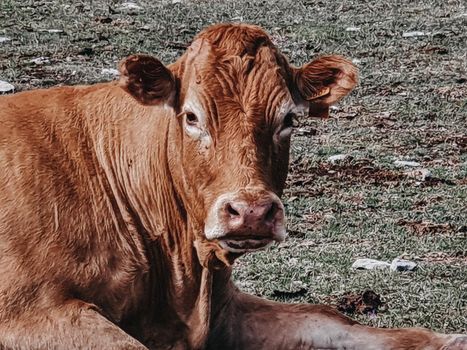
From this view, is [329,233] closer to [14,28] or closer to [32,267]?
[32,267]

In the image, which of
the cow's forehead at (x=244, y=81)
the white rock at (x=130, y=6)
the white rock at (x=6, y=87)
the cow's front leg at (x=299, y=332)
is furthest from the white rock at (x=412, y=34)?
the cow's forehead at (x=244, y=81)

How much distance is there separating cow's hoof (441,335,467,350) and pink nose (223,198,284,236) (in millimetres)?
1756

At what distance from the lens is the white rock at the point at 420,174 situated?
39.3 feet

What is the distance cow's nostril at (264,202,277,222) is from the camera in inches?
238

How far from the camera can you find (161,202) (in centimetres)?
721

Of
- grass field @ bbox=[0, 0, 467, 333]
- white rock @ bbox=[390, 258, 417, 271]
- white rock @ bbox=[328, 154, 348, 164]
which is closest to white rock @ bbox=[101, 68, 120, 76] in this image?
grass field @ bbox=[0, 0, 467, 333]

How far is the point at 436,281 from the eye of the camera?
895cm

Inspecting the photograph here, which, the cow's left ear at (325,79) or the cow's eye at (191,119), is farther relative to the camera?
the cow's left ear at (325,79)

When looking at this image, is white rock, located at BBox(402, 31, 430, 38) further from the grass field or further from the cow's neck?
the cow's neck

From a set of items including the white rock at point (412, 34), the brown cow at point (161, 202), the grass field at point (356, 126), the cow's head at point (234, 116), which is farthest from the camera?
the white rock at point (412, 34)

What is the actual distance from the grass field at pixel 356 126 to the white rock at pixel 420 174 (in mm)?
81

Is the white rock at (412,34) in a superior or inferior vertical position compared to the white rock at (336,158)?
inferior

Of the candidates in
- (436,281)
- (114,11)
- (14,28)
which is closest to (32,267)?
(436,281)

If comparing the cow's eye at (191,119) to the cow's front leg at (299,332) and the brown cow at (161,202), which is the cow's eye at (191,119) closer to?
the brown cow at (161,202)
